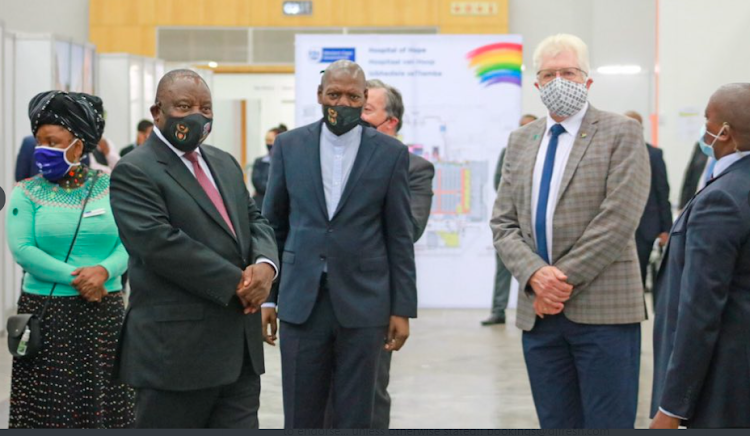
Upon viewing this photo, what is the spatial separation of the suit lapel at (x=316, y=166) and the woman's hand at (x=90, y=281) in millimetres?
1005

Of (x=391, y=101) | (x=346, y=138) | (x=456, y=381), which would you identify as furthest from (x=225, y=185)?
(x=456, y=381)

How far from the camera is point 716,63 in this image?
11.3 metres

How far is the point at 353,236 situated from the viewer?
3.68 m

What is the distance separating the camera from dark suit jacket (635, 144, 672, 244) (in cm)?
782

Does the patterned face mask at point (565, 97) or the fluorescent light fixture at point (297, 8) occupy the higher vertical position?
the fluorescent light fixture at point (297, 8)

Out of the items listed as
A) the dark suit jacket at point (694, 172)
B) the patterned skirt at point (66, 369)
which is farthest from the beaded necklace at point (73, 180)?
the dark suit jacket at point (694, 172)

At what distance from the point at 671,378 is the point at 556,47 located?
1465mm

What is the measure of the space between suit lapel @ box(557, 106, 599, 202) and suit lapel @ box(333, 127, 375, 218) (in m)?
0.68

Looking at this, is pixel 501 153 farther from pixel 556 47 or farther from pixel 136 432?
pixel 136 432

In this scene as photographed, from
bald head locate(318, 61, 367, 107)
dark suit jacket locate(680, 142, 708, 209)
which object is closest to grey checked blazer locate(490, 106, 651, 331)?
bald head locate(318, 61, 367, 107)

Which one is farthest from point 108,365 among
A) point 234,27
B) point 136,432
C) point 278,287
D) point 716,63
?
point 234,27

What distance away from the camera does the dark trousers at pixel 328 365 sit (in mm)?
3660

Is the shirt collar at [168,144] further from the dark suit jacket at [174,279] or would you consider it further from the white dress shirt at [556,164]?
the white dress shirt at [556,164]

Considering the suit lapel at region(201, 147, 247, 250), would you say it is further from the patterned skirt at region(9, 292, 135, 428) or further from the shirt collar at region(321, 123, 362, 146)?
the patterned skirt at region(9, 292, 135, 428)
